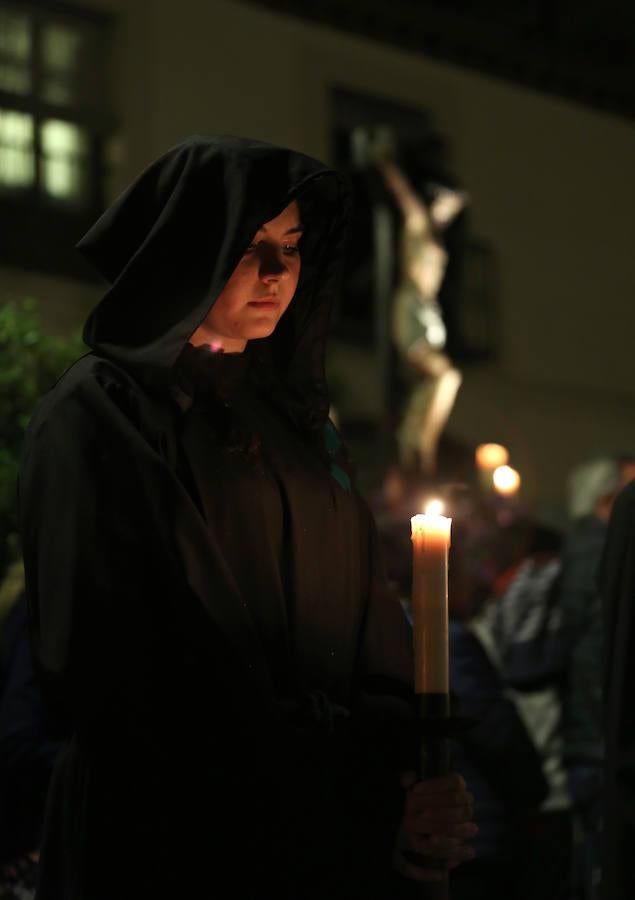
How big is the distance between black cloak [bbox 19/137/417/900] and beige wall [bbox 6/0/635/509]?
1268 cm

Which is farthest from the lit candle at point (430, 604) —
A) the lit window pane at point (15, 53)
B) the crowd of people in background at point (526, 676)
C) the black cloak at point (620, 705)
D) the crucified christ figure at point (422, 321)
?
the lit window pane at point (15, 53)

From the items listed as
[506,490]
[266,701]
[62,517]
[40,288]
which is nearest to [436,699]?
[266,701]

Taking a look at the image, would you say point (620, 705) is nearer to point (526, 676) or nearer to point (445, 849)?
point (445, 849)

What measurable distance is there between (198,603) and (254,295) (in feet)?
1.84

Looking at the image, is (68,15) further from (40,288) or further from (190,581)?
(190,581)

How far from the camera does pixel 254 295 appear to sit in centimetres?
271

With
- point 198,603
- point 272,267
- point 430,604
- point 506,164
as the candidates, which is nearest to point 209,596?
point 198,603

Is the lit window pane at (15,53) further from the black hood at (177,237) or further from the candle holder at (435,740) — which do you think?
the candle holder at (435,740)

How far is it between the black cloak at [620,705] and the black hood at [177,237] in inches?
43.5

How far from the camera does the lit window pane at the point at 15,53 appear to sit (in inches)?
587

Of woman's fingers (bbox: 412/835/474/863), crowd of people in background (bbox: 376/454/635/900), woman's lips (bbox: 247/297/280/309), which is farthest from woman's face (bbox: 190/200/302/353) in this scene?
crowd of people in background (bbox: 376/454/635/900)

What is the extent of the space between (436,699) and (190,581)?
1.20 ft

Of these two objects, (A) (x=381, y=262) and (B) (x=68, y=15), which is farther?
(B) (x=68, y=15)

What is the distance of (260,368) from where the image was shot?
291 centimetres
